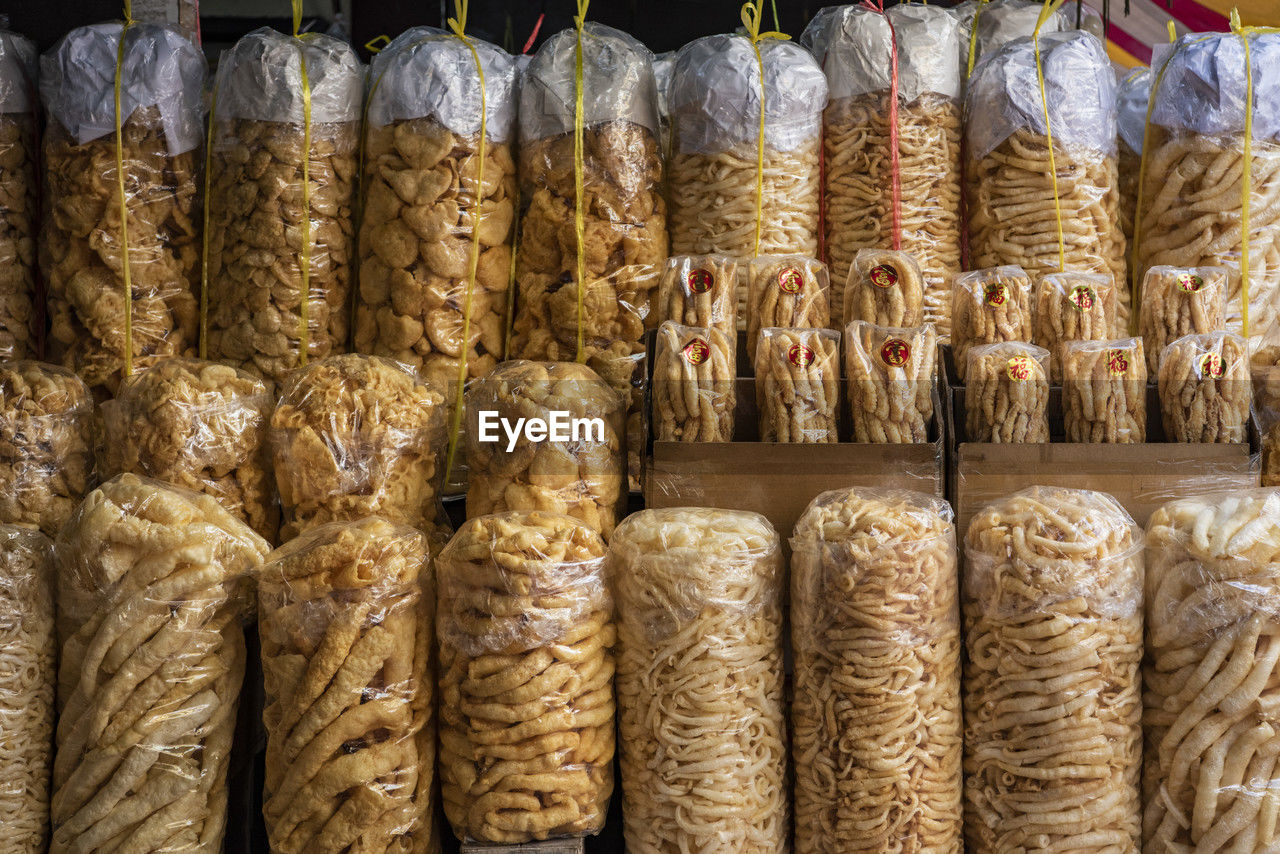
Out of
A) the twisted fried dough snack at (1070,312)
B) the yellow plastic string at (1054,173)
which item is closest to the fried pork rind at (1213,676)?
the twisted fried dough snack at (1070,312)

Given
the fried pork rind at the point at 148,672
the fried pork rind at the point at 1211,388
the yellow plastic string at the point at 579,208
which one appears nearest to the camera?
the fried pork rind at the point at 148,672

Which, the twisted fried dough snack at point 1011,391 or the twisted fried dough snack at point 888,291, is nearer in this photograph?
the twisted fried dough snack at point 1011,391

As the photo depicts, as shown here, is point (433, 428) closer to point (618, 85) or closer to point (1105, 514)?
point (618, 85)

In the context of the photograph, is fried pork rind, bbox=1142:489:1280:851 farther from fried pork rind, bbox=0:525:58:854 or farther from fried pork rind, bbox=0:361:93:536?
fried pork rind, bbox=0:361:93:536

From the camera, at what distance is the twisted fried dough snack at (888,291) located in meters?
2.18

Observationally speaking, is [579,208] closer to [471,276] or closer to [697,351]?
[471,276]

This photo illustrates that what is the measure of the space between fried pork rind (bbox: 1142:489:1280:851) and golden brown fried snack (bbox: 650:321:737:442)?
80cm

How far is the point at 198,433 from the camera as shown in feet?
6.94

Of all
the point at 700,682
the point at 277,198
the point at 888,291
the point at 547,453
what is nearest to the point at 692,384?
the point at 547,453

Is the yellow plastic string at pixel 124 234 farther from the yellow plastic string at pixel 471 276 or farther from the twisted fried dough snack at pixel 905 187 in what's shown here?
the twisted fried dough snack at pixel 905 187

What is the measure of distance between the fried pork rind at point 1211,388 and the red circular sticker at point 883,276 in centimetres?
54

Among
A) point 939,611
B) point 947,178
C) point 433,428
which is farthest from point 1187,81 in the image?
point 433,428

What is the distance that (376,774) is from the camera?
1.77 metres

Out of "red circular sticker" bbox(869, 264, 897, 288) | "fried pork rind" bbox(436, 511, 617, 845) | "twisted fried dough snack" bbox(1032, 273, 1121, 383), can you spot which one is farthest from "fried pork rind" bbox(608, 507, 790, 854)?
"twisted fried dough snack" bbox(1032, 273, 1121, 383)
